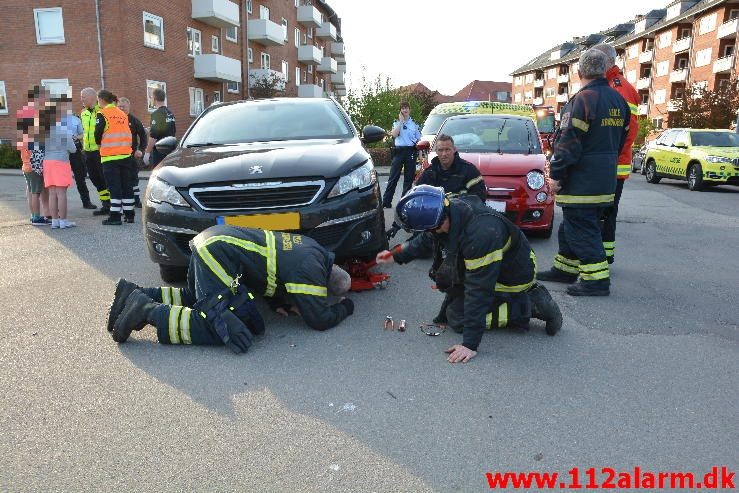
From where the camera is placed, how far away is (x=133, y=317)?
3.61 meters

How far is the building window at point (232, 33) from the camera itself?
104 ft

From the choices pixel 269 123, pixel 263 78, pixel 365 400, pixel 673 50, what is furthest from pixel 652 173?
pixel 673 50

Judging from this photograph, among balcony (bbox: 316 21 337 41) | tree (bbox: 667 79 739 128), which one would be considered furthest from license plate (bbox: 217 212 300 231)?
balcony (bbox: 316 21 337 41)

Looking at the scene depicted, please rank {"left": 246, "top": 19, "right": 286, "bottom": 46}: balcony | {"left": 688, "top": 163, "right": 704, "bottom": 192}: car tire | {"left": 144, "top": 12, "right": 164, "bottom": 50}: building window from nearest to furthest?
{"left": 688, "top": 163, "right": 704, "bottom": 192}: car tire
{"left": 144, "top": 12, "right": 164, "bottom": 50}: building window
{"left": 246, "top": 19, "right": 286, "bottom": 46}: balcony

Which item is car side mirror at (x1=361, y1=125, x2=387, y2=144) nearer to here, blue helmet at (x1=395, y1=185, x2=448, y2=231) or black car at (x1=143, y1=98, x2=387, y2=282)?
black car at (x1=143, y1=98, x2=387, y2=282)

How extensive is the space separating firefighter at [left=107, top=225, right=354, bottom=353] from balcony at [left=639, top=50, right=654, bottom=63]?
5788 cm

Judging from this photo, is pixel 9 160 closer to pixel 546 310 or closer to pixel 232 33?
pixel 232 33

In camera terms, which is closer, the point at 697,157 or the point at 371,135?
the point at 371,135

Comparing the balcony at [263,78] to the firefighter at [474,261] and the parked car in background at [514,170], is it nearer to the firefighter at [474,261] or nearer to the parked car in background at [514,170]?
the parked car in background at [514,170]

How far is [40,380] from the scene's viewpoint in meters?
3.16

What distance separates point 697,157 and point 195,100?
22668 millimetres

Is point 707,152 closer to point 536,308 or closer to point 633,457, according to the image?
point 536,308

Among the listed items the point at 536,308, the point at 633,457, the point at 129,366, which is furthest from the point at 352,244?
the point at 633,457

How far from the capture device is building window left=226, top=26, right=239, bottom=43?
31661 millimetres
